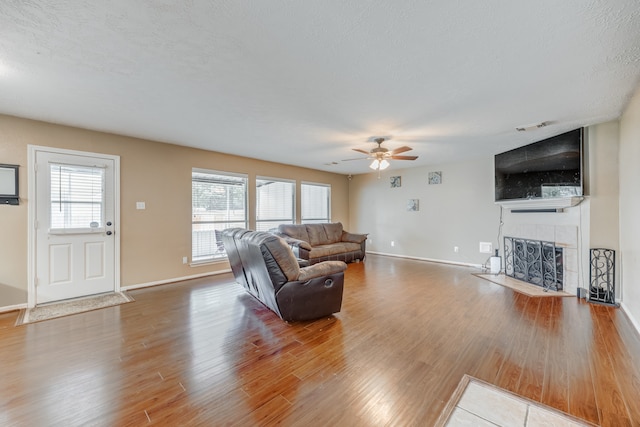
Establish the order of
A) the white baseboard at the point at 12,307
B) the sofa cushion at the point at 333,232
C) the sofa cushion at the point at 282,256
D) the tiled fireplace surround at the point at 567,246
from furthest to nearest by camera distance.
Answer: the sofa cushion at the point at 333,232 → the tiled fireplace surround at the point at 567,246 → the white baseboard at the point at 12,307 → the sofa cushion at the point at 282,256

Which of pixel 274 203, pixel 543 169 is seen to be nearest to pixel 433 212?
pixel 543 169

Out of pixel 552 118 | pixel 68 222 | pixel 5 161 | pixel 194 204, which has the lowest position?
pixel 68 222

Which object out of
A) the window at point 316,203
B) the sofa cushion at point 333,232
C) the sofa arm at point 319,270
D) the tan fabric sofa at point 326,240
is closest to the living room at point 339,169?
the window at point 316,203

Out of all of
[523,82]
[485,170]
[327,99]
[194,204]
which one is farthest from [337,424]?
[485,170]

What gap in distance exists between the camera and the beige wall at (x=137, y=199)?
3.31m

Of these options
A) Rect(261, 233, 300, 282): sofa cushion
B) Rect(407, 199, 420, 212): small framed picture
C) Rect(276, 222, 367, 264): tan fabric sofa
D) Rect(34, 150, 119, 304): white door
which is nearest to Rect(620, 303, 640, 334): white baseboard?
Rect(261, 233, 300, 282): sofa cushion

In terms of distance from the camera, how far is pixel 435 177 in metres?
6.45

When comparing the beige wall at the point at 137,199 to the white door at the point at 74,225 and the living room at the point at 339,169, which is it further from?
the white door at the point at 74,225

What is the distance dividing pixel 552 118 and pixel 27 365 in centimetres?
613

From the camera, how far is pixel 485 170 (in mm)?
5656

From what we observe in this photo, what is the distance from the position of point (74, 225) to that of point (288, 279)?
3425 mm

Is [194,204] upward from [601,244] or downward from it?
upward

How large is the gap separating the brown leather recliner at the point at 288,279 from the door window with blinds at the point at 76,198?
8.17 feet

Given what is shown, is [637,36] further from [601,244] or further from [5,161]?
[5,161]
